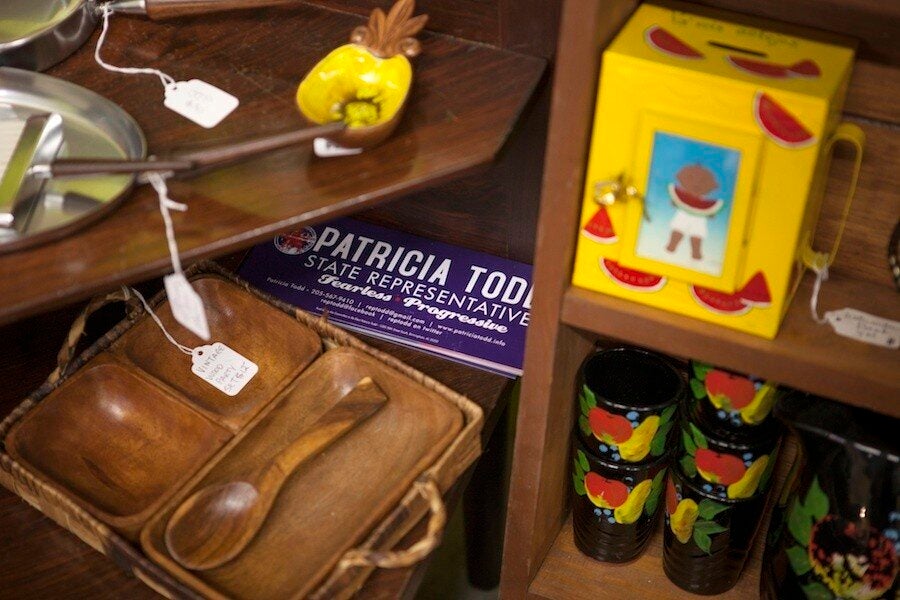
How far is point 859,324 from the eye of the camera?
3.26 feet

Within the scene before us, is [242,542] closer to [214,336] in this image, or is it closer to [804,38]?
[214,336]

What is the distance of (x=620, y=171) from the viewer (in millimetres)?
953

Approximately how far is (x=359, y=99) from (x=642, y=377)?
1.45 feet

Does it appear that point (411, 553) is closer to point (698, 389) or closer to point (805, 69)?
point (698, 389)

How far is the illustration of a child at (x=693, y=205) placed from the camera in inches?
36.4

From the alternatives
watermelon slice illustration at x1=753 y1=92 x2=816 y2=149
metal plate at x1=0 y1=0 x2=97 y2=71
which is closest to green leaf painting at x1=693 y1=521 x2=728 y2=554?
watermelon slice illustration at x1=753 y1=92 x2=816 y2=149

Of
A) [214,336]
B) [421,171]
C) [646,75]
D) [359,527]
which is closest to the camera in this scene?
[646,75]

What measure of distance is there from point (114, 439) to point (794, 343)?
0.84 meters

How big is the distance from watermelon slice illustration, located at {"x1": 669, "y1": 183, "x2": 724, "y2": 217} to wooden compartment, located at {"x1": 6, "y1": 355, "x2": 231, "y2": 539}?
26.8 inches

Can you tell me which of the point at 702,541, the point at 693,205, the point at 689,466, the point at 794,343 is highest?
the point at 693,205

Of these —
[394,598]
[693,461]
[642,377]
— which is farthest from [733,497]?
[394,598]

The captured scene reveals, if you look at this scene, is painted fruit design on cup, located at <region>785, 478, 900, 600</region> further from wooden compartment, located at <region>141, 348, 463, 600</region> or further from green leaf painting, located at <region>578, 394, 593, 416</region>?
wooden compartment, located at <region>141, 348, 463, 600</region>

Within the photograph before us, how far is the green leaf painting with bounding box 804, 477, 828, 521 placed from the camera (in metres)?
1.07

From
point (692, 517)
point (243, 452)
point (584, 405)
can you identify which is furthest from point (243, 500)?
point (692, 517)
